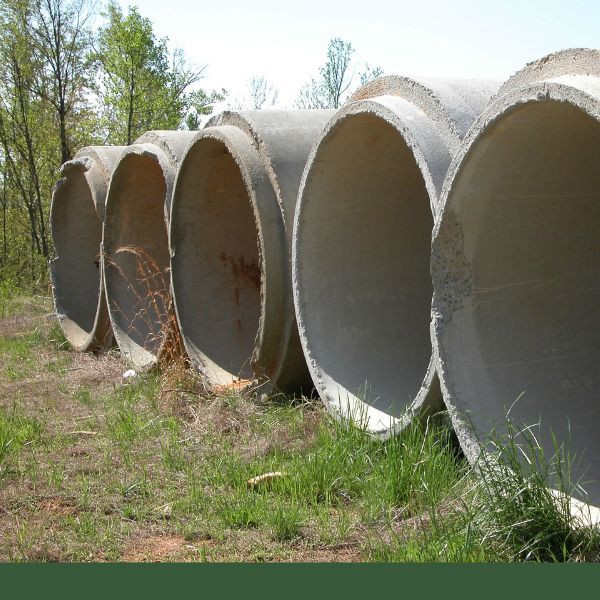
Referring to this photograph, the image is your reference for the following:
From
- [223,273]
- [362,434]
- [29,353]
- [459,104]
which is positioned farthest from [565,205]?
[29,353]

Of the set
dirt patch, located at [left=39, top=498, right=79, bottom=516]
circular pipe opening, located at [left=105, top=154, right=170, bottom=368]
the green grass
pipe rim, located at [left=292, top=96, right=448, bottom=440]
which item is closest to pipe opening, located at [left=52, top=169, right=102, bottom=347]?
circular pipe opening, located at [left=105, top=154, right=170, bottom=368]

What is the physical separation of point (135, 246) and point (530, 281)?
4041 mm

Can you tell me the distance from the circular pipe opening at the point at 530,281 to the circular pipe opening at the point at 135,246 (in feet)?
12.1

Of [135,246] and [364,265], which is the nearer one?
[364,265]

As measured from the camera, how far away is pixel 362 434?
390 cm

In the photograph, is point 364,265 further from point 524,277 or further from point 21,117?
point 21,117

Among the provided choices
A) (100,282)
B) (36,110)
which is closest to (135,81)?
(36,110)

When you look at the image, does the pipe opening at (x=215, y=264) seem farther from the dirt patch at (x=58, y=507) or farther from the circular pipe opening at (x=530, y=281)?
the circular pipe opening at (x=530, y=281)

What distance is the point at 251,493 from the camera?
3545 millimetres

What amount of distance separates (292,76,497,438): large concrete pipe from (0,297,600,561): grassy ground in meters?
0.32

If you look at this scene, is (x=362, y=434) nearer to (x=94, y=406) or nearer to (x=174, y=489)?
(x=174, y=489)

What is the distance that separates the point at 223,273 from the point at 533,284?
2890 mm

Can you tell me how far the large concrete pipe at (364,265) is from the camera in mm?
4383

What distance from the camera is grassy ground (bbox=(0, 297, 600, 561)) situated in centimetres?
276
